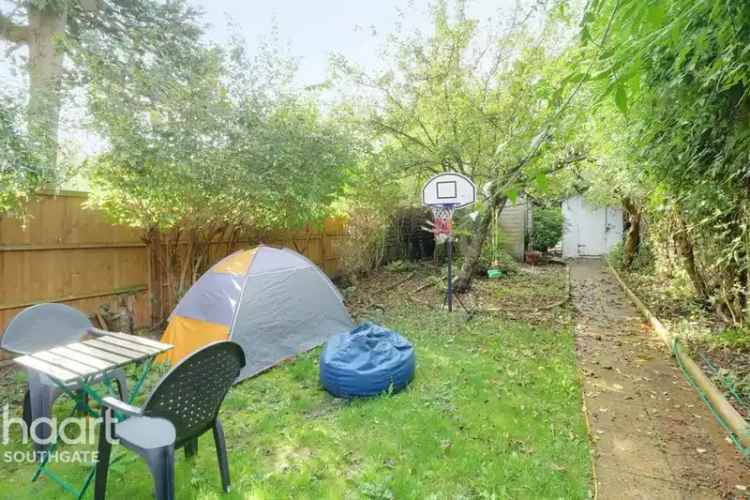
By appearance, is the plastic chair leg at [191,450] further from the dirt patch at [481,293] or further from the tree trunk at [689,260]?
the tree trunk at [689,260]

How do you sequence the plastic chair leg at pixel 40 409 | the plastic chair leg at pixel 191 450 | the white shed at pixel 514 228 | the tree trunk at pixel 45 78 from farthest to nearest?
1. the white shed at pixel 514 228
2. the tree trunk at pixel 45 78
3. the plastic chair leg at pixel 191 450
4. the plastic chair leg at pixel 40 409

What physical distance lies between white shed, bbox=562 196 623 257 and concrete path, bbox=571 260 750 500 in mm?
11594

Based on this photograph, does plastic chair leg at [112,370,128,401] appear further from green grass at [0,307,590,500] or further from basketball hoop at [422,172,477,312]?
basketball hoop at [422,172,477,312]

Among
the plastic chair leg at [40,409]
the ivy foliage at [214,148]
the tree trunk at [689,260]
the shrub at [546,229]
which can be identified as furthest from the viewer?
the shrub at [546,229]

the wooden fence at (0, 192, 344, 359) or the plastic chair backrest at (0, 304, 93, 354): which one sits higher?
the wooden fence at (0, 192, 344, 359)

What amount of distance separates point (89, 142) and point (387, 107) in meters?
4.90

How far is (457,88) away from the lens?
Answer: 22.5 feet

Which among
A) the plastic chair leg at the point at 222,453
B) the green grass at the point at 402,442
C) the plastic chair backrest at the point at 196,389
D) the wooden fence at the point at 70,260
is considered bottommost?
the green grass at the point at 402,442

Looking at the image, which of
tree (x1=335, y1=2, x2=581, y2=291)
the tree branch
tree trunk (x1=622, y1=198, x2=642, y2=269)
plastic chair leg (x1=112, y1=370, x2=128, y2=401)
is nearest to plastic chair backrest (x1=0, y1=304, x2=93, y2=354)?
plastic chair leg (x1=112, y1=370, x2=128, y2=401)

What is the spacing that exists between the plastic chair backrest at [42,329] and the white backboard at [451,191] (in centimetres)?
513

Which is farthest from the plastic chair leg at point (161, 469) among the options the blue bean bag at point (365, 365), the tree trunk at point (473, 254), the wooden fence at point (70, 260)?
the tree trunk at point (473, 254)

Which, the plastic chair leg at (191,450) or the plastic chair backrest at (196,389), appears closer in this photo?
the plastic chair backrest at (196,389)

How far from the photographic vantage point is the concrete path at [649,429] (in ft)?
7.82

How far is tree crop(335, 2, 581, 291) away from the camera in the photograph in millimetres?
6699
